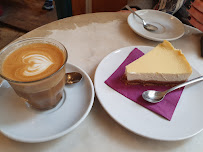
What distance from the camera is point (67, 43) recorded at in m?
0.89

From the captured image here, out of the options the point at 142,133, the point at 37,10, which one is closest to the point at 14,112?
the point at 142,133

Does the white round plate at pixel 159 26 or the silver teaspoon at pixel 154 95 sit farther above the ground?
the white round plate at pixel 159 26

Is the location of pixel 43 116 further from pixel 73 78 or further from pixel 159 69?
pixel 159 69

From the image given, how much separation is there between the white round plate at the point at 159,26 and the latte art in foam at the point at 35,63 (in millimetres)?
559

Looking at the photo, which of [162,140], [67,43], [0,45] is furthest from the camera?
[0,45]

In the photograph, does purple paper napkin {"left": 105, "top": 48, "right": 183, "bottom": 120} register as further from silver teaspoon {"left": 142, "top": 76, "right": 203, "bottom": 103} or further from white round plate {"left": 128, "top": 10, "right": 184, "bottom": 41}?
white round plate {"left": 128, "top": 10, "right": 184, "bottom": 41}

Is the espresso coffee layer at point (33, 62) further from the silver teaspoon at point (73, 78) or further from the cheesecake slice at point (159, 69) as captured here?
the cheesecake slice at point (159, 69)

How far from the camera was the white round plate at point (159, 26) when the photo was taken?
37.5 inches

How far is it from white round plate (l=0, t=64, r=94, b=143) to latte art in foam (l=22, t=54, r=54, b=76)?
13 cm

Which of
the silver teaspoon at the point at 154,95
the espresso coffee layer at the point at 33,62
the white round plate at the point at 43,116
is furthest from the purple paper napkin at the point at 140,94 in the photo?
the espresso coffee layer at the point at 33,62

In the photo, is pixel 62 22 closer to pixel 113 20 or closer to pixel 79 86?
pixel 113 20

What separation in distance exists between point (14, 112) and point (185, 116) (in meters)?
0.54

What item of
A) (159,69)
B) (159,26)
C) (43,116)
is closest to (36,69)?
(43,116)


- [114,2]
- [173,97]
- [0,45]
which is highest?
[173,97]
